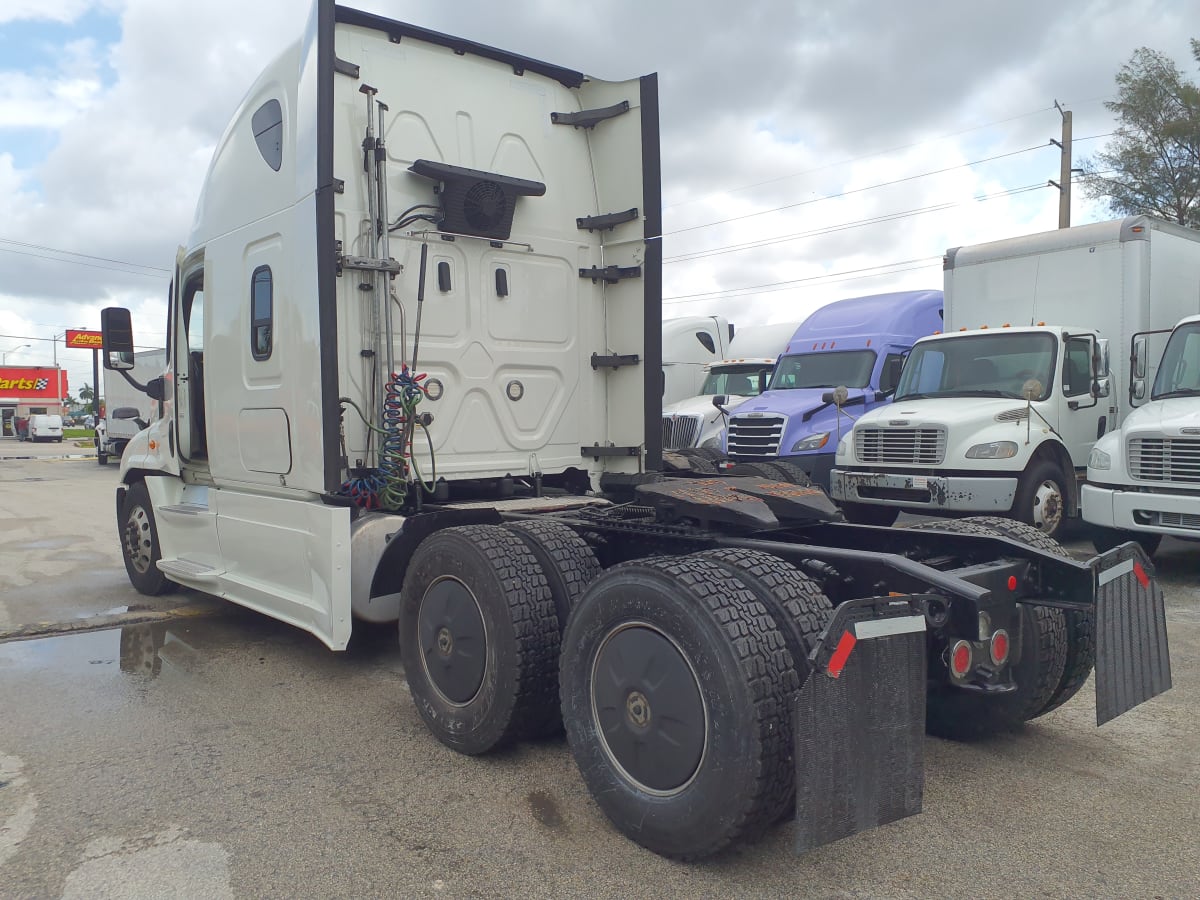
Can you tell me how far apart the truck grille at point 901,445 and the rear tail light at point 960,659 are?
5.98 metres

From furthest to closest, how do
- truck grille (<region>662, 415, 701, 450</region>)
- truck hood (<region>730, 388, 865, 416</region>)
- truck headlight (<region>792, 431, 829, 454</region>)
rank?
1. truck grille (<region>662, 415, 701, 450</region>)
2. truck hood (<region>730, 388, 865, 416</region>)
3. truck headlight (<region>792, 431, 829, 454</region>)

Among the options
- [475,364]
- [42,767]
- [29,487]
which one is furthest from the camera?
[29,487]

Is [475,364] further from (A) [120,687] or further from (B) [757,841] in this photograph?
(B) [757,841]

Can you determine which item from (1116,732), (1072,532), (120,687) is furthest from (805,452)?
(120,687)

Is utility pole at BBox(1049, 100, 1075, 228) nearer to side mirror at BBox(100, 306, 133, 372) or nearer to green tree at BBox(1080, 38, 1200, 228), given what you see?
green tree at BBox(1080, 38, 1200, 228)

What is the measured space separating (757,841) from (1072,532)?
8908 mm

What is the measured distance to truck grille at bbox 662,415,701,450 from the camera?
13.8 m

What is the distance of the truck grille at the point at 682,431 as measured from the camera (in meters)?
13.8

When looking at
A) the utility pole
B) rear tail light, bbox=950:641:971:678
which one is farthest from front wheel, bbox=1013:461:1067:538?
the utility pole

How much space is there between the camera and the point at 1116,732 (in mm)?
4273

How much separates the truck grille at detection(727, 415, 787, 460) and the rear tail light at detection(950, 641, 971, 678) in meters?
8.29

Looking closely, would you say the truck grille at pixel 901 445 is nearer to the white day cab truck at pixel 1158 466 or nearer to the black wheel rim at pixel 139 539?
the white day cab truck at pixel 1158 466

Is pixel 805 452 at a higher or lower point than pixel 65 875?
higher

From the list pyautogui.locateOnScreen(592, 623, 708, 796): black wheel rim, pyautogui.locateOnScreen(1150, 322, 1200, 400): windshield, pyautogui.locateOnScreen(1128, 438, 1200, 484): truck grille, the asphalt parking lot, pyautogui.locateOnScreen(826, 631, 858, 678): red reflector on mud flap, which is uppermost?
pyautogui.locateOnScreen(1150, 322, 1200, 400): windshield
